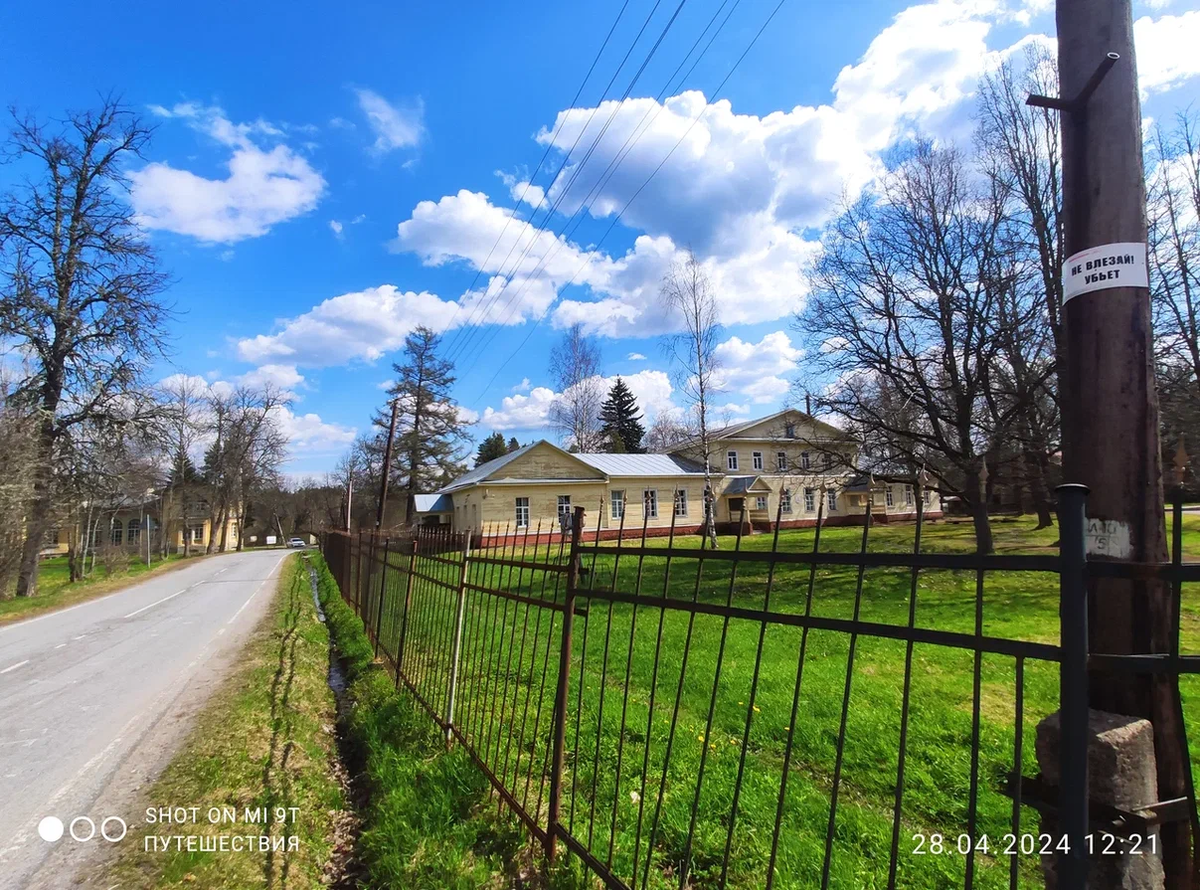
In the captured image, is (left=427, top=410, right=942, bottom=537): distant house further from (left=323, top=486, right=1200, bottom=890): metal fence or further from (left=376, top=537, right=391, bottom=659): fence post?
(left=323, top=486, right=1200, bottom=890): metal fence

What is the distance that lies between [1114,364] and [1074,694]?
3.25 ft

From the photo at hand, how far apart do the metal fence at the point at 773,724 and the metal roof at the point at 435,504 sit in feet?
106

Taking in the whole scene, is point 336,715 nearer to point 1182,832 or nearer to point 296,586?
point 1182,832

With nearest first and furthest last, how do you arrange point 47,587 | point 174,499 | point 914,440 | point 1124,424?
point 1124,424
point 914,440
point 47,587
point 174,499

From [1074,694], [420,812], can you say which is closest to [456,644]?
[420,812]

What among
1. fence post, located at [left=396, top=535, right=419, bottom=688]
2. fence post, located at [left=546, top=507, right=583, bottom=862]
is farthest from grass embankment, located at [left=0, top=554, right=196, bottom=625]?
fence post, located at [left=546, top=507, right=583, bottom=862]

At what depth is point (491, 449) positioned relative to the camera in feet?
226

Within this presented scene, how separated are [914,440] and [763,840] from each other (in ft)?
53.3

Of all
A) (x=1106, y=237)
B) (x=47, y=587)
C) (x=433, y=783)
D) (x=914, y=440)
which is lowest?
(x=47, y=587)

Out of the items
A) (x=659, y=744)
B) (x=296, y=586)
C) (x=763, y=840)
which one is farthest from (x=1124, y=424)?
(x=296, y=586)

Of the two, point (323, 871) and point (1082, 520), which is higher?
point (1082, 520)

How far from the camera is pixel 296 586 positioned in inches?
741

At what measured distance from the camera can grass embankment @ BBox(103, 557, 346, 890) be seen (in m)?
3.37

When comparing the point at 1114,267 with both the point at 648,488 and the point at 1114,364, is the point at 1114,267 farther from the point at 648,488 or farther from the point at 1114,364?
the point at 648,488
